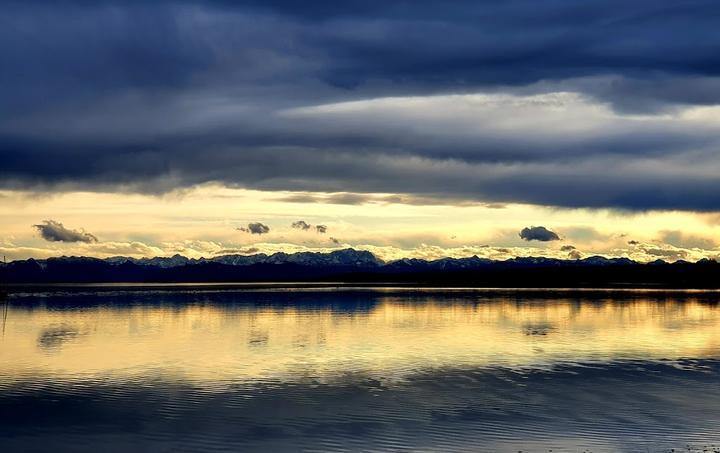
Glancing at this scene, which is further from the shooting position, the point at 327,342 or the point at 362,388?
the point at 327,342

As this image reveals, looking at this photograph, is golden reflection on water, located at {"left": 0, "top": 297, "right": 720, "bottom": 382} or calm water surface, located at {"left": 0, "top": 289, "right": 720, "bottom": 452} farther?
golden reflection on water, located at {"left": 0, "top": 297, "right": 720, "bottom": 382}

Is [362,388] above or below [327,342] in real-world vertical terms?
below

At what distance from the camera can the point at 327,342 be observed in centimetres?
6988

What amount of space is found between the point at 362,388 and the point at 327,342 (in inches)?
1008

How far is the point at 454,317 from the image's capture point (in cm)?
10200

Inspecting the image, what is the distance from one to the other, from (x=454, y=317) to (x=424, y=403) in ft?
205

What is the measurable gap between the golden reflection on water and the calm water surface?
210 millimetres

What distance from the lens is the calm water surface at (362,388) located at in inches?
1304

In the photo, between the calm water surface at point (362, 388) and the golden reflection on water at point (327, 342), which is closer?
the calm water surface at point (362, 388)

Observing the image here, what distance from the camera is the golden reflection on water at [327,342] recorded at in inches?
2121

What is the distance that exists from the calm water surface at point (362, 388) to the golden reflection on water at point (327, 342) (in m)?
0.21

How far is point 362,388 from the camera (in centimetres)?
4444

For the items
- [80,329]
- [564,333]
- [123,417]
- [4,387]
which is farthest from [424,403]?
[80,329]

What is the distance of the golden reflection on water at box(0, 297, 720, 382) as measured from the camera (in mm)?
53875
